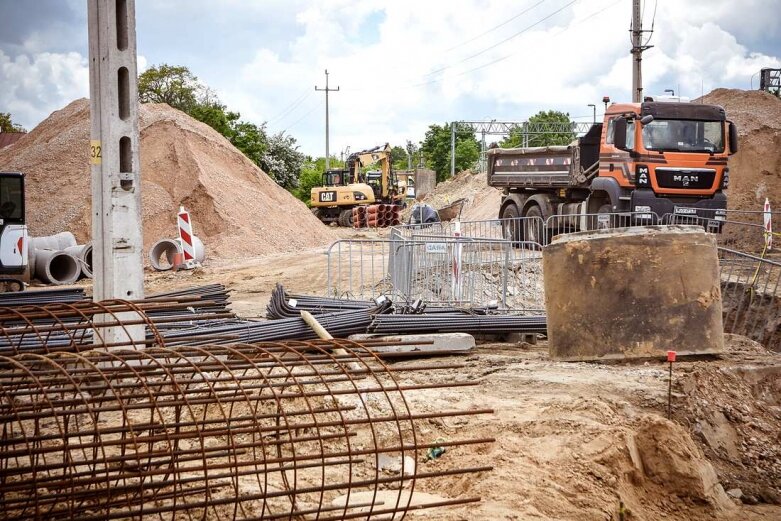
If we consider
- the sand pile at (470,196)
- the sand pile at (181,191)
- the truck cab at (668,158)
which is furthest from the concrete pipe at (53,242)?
the sand pile at (470,196)

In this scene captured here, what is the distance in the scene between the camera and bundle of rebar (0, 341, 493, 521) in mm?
4066

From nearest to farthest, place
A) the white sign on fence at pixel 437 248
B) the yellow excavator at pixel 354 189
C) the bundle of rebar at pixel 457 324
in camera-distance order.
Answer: the bundle of rebar at pixel 457 324
the white sign on fence at pixel 437 248
the yellow excavator at pixel 354 189

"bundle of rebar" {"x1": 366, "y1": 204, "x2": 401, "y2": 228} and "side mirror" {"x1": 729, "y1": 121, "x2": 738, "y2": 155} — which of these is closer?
"side mirror" {"x1": 729, "y1": 121, "x2": 738, "y2": 155}

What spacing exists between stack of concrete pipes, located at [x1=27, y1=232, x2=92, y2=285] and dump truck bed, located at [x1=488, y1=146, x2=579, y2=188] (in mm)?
10781

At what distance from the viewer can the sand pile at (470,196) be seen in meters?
35.5

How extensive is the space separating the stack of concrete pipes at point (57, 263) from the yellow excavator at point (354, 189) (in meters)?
19.2

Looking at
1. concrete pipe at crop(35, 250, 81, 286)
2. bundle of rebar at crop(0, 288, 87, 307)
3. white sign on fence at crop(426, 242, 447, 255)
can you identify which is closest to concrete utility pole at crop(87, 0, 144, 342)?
bundle of rebar at crop(0, 288, 87, 307)

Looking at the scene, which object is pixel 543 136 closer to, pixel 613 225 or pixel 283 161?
pixel 283 161

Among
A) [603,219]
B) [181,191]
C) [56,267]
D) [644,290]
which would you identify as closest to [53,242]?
[56,267]

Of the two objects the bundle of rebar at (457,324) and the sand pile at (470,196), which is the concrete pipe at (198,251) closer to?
the sand pile at (470,196)

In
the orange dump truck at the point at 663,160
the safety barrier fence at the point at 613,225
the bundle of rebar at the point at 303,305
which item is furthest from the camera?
the orange dump truck at the point at 663,160

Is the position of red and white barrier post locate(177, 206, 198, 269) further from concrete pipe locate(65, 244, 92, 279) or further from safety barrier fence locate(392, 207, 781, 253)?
safety barrier fence locate(392, 207, 781, 253)

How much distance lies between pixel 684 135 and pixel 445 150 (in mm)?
50465

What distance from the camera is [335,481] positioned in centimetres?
562
